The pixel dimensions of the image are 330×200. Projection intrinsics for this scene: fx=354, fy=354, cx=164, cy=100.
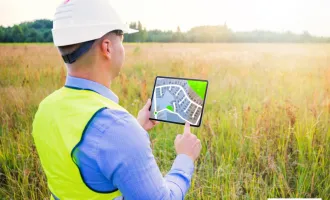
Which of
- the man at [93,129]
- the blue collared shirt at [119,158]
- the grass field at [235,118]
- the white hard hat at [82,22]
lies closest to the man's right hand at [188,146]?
the man at [93,129]

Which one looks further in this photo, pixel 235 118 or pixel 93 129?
pixel 235 118

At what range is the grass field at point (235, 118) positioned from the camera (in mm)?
1878

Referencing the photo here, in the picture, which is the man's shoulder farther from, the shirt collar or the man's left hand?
the man's left hand

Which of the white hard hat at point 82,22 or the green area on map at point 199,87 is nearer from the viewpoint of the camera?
the white hard hat at point 82,22

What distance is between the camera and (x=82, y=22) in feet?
2.60

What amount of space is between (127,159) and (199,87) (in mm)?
589

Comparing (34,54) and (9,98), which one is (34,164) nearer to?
(9,98)

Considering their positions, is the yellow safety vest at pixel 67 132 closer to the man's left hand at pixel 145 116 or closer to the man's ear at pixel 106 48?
the man's ear at pixel 106 48

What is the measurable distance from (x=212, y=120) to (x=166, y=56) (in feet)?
5.37

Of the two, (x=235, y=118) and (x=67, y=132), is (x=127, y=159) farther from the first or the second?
(x=235, y=118)

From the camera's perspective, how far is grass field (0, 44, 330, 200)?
1.88m

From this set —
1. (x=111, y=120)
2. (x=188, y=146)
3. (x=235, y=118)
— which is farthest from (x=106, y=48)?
(x=235, y=118)

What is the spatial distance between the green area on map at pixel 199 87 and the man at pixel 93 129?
0.37 m

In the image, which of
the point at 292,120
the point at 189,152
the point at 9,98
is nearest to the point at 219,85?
the point at 292,120
